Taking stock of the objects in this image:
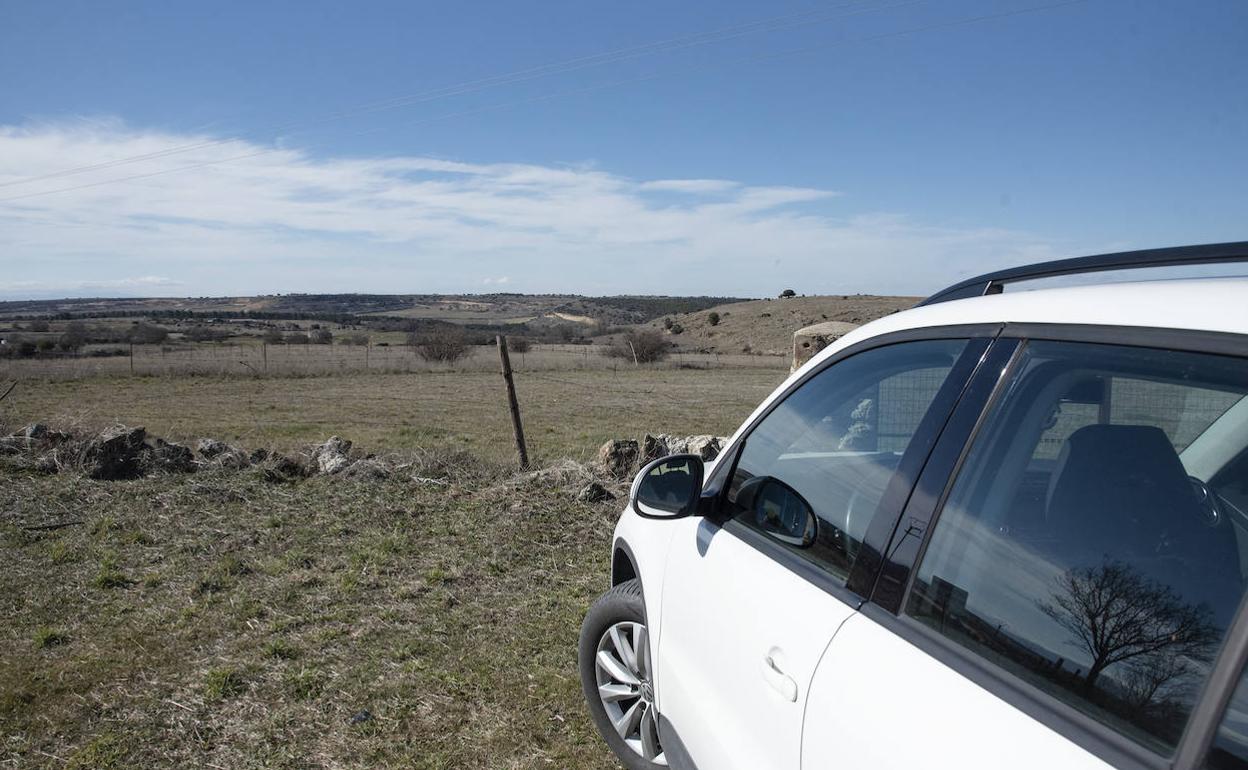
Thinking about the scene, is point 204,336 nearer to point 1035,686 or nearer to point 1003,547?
point 1003,547

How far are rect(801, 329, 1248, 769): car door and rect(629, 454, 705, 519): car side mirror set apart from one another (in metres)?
0.89

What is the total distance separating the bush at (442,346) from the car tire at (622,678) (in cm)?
3975

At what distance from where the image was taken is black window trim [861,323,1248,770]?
1.08 meters

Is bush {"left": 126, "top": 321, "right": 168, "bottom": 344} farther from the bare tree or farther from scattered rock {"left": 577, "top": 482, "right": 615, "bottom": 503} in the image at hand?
the bare tree

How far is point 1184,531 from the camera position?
53.9 inches

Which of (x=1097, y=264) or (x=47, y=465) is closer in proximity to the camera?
(x=1097, y=264)

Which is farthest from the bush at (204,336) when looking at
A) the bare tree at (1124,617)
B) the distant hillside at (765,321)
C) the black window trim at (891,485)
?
the bare tree at (1124,617)

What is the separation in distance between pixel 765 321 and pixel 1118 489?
3016 inches

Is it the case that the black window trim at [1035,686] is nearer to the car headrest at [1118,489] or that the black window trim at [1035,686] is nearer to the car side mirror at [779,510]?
the car headrest at [1118,489]

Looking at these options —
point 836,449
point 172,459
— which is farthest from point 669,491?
point 172,459

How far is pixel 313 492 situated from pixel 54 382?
81.8 ft

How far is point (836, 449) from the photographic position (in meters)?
2.26

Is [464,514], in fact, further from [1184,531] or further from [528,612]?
[1184,531]

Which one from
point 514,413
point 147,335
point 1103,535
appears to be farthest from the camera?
point 147,335
